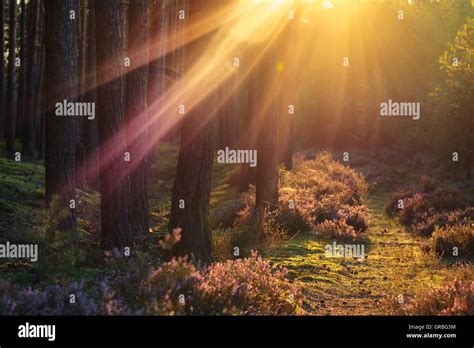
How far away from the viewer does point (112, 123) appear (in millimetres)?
11273

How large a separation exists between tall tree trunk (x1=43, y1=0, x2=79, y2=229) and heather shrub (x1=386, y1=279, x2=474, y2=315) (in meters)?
8.30

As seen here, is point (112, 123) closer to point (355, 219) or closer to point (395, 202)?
point (355, 219)

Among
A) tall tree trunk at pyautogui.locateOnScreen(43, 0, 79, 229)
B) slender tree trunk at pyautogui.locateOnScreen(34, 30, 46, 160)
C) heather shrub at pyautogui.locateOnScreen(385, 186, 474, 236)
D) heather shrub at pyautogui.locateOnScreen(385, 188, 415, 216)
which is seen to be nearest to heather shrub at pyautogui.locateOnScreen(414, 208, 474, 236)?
heather shrub at pyautogui.locateOnScreen(385, 186, 474, 236)

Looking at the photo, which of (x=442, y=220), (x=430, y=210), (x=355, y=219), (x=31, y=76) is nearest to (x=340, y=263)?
(x=355, y=219)

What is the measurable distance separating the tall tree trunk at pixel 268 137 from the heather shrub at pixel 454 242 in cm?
449

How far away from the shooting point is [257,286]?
8523 mm

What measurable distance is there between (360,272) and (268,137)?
6333mm

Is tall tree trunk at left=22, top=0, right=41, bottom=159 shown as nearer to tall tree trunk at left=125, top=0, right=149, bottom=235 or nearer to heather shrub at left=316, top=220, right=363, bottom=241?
tall tree trunk at left=125, top=0, right=149, bottom=235

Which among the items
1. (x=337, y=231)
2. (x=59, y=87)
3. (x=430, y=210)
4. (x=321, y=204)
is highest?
(x=59, y=87)

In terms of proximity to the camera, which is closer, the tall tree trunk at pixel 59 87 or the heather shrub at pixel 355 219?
the tall tree trunk at pixel 59 87

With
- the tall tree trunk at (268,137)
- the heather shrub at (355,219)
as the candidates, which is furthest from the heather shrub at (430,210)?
the tall tree trunk at (268,137)

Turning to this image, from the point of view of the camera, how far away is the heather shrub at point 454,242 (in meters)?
13.3

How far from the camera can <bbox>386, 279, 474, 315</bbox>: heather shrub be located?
25.2 ft

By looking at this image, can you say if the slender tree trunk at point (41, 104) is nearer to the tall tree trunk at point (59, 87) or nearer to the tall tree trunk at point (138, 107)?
the tall tree trunk at point (59, 87)
